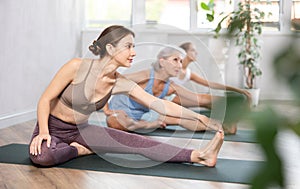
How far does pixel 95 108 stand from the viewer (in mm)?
2855

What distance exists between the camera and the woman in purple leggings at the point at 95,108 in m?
2.70

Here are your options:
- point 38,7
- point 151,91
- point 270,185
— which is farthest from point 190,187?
point 38,7

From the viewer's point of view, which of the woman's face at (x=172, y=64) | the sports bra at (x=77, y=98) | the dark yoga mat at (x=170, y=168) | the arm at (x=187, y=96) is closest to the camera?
the dark yoga mat at (x=170, y=168)

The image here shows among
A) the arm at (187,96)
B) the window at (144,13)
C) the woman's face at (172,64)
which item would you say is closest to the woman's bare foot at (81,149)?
the woman's face at (172,64)

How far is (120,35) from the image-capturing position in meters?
2.72

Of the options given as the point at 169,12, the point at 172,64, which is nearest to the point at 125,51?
the point at 172,64

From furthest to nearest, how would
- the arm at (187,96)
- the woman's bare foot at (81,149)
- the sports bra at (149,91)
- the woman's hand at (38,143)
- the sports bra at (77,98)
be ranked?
the arm at (187,96) → the sports bra at (149,91) → the woman's bare foot at (81,149) → the sports bra at (77,98) → the woman's hand at (38,143)

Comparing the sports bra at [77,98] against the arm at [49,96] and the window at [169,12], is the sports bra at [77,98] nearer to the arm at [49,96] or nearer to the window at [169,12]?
the arm at [49,96]

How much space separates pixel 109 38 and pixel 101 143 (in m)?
0.63

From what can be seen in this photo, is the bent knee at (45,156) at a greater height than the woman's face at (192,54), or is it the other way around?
the woman's face at (192,54)

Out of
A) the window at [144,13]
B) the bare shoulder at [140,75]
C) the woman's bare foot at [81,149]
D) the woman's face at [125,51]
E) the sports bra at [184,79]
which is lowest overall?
the woman's bare foot at [81,149]

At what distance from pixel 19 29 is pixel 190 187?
2556 millimetres

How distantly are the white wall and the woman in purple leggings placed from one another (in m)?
1.40

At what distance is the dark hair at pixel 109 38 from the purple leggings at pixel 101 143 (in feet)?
1.51
